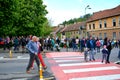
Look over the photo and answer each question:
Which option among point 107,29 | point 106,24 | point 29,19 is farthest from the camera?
point 106,24

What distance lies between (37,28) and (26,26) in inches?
154

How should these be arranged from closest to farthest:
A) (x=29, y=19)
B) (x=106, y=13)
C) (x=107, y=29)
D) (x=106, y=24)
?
(x=29, y=19) < (x=107, y=29) < (x=106, y=24) < (x=106, y=13)

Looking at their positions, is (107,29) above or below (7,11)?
below

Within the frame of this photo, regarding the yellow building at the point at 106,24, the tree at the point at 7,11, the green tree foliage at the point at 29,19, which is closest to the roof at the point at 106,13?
the yellow building at the point at 106,24

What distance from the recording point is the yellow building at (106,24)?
59.8 m

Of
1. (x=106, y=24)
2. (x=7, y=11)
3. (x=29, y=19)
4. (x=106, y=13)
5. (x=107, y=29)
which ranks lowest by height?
(x=107, y=29)

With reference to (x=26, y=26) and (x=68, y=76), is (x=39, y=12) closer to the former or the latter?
(x=26, y=26)

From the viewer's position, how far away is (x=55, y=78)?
12984 mm

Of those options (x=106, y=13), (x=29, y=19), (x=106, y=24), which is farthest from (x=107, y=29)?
(x=29, y=19)

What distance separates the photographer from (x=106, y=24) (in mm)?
63906

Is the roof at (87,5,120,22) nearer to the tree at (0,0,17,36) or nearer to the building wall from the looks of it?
the building wall

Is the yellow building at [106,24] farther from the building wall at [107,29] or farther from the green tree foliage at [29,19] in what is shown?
the green tree foliage at [29,19]

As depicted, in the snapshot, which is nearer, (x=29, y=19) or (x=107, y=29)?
(x=29, y=19)

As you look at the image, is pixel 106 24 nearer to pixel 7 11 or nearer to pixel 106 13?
pixel 106 13
